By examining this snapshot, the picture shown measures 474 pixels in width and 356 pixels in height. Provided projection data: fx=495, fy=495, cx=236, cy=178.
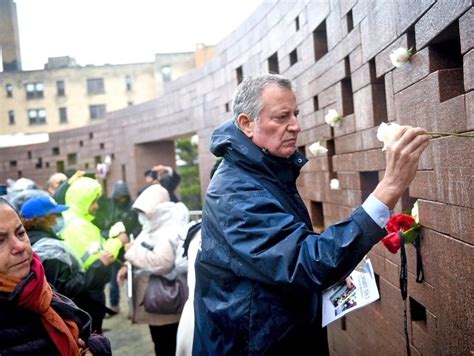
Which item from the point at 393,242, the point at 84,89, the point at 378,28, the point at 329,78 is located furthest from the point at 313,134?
the point at 84,89

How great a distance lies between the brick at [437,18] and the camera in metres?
2.12

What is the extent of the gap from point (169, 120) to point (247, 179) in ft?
32.9

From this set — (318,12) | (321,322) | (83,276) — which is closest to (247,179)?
(321,322)

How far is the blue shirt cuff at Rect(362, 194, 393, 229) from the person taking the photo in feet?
5.58

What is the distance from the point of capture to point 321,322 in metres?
2.09

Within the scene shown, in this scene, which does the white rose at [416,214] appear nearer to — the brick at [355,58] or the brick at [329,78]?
the brick at [355,58]

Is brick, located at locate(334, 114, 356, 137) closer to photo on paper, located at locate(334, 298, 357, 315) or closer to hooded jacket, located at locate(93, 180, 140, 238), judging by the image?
photo on paper, located at locate(334, 298, 357, 315)

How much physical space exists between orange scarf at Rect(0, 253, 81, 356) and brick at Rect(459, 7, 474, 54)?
2.02 m

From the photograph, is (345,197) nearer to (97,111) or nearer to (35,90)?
(35,90)

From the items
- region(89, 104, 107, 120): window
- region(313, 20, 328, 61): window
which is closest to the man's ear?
region(313, 20, 328, 61): window

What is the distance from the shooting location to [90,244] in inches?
159

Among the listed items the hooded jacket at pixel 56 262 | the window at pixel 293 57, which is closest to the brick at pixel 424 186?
the hooded jacket at pixel 56 262

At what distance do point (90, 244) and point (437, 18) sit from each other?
9.91 ft

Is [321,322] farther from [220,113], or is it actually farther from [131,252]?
[220,113]
